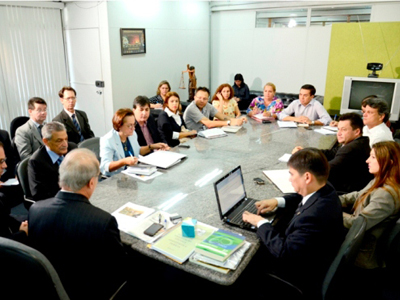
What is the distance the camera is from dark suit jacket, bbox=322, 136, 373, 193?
2.96 metres

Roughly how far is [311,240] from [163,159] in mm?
1731

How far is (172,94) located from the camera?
4254 mm

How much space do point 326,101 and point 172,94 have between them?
10.9ft

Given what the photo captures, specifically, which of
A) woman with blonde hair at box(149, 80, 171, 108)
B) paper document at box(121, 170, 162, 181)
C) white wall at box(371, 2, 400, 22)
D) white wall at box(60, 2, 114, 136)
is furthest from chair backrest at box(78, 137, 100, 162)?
white wall at box(371, 2, 400, 22)

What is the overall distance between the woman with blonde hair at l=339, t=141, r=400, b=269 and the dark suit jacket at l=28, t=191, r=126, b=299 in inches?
62.2

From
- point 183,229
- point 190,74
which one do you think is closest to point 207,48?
point 190,74

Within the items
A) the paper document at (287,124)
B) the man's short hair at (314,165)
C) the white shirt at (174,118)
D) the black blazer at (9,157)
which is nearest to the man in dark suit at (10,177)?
the black blazer at (9,157)

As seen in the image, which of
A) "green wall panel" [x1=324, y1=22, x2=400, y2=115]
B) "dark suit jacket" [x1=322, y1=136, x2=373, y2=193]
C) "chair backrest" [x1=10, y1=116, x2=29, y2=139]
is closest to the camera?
"dark suit jacket" [x1=322, y1=136, x2=373, y2=193]

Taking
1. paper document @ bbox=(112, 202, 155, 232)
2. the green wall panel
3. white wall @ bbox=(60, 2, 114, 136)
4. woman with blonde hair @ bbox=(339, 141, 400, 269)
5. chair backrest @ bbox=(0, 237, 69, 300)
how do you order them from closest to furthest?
chair backrest @ bbox=(0, 237, 69, 300)
paper document @ bbox=(112, 202, 155, 232)
woman with blonde hair @ bbox=(339, 141, 400, 269)
the green wall panel
white wall @ bbox=(60, 2, 114, 136)

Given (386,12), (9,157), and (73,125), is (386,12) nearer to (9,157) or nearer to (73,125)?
(73,125)

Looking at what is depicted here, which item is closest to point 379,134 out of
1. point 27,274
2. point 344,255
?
point 344,255

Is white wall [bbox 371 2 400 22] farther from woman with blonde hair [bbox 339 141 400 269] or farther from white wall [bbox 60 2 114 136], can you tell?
woman with blonde hair [bbox 339 141 400 269]

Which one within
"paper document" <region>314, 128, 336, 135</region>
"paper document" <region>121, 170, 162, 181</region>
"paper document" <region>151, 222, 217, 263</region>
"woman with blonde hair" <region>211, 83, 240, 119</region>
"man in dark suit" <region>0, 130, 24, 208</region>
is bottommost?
"man in dark suit" <region>0, 130, 24, 208</region>

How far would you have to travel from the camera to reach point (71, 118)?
4344 mm
